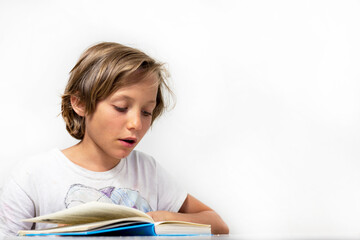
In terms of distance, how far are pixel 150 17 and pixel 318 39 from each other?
66 centimetres

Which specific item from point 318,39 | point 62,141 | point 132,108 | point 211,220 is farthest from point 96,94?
point 318,39

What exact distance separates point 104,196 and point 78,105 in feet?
0.88

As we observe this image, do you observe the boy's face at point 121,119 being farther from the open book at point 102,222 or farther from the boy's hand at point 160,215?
the open book at point 102,222

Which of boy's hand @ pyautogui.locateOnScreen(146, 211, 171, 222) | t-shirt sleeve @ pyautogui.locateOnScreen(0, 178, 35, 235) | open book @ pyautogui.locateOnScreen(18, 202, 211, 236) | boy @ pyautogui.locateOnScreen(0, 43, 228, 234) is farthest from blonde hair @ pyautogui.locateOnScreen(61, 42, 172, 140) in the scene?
open book @ pyautogui.locateOnScreen(18, 202, 211, 236)

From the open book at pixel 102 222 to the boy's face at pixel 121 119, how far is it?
0.48m

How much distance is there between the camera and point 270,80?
66.6 inches

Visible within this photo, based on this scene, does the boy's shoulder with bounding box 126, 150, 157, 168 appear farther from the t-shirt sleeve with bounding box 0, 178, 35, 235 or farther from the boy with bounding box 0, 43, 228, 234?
the t-shirt sleeve with bounding box 0, 178, 35, 235

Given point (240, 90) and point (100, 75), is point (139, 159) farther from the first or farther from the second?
point (240, 90)

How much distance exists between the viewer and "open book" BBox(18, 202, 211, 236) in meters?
0.65

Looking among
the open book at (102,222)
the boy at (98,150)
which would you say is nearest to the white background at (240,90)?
the boy at (98,150)

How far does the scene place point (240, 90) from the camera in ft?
5.50

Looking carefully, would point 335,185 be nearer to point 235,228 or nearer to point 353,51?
point 235,228

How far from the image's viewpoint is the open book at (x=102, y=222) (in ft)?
2.12

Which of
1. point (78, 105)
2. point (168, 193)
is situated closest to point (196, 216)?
point (168, 193)
